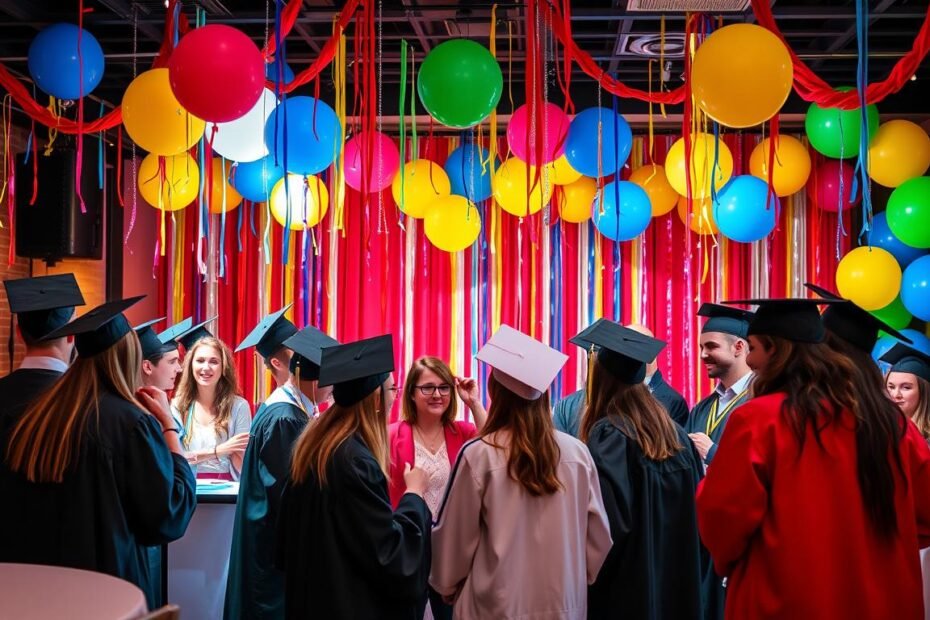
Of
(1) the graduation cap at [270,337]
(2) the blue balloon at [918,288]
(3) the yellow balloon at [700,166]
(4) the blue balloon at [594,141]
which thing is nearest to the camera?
(1) the graduation cap at [270,337]

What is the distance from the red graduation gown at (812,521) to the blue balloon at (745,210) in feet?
11.7

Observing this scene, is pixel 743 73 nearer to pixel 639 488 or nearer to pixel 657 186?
pixel 639 488

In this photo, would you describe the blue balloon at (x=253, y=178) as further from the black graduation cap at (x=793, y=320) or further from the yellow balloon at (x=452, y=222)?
the black graduation cap at (x=793, y=320)

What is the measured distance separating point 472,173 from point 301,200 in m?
1.15

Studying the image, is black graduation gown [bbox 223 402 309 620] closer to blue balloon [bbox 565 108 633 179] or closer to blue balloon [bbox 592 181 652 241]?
blue balloon [bbox 565 108 633 179]

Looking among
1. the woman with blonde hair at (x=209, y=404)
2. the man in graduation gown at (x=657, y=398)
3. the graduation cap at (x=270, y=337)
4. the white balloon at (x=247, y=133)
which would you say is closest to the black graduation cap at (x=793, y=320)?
the graduation cap at (x=270, y=337)

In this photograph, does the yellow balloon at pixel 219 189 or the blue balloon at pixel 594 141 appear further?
the yellow balloon at pixel 219 189

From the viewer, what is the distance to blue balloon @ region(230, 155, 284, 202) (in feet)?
19.2

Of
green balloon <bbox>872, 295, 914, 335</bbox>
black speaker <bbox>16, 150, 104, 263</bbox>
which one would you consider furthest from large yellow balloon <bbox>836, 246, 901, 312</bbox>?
black speaker <bbox>16, 150, 104, 263</bbox>

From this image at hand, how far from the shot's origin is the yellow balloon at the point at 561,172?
18.8 ft

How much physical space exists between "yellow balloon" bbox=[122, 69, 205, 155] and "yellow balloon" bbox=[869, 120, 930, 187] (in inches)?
159

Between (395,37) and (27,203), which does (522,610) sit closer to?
(395,37)

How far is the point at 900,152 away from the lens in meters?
5.67

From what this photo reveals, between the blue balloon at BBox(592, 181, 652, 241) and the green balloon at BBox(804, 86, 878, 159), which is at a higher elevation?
the green balloon at BBox(804, 86, 878, 159)
